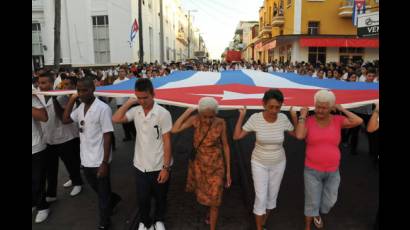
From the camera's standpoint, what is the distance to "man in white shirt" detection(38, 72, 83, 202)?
14.8 feet

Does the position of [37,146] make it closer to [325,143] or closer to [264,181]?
[264,181]

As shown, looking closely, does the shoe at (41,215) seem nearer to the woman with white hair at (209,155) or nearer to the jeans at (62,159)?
the jeans at (62,159)

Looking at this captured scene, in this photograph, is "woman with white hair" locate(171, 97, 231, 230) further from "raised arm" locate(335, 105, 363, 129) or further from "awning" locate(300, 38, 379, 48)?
"awning" locate(300, 38, 379, 48)

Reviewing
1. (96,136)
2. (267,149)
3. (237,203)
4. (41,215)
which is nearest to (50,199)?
(41,215)

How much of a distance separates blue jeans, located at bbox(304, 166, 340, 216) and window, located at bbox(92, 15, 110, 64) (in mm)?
20704

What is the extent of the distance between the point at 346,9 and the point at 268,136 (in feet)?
82.0

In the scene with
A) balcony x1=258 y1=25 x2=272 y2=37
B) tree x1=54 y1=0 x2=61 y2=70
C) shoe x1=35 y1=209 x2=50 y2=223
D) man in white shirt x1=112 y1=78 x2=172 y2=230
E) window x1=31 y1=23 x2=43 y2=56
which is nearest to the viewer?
man in white shirt x1=112 y1=78 x2=172 y2=230

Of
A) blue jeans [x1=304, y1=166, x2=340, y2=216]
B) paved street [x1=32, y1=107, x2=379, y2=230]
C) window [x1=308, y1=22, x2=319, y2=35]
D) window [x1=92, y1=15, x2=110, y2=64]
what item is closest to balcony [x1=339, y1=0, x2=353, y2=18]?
window [x1=308, y1=22, x2=319, y2=35]

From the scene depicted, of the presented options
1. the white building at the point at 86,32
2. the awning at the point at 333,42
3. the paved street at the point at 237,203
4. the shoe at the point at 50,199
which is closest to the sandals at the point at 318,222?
the paved street at the point at 237,203

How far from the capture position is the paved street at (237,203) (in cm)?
424

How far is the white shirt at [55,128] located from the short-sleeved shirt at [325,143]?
3.20 m

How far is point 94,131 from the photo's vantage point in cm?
375
